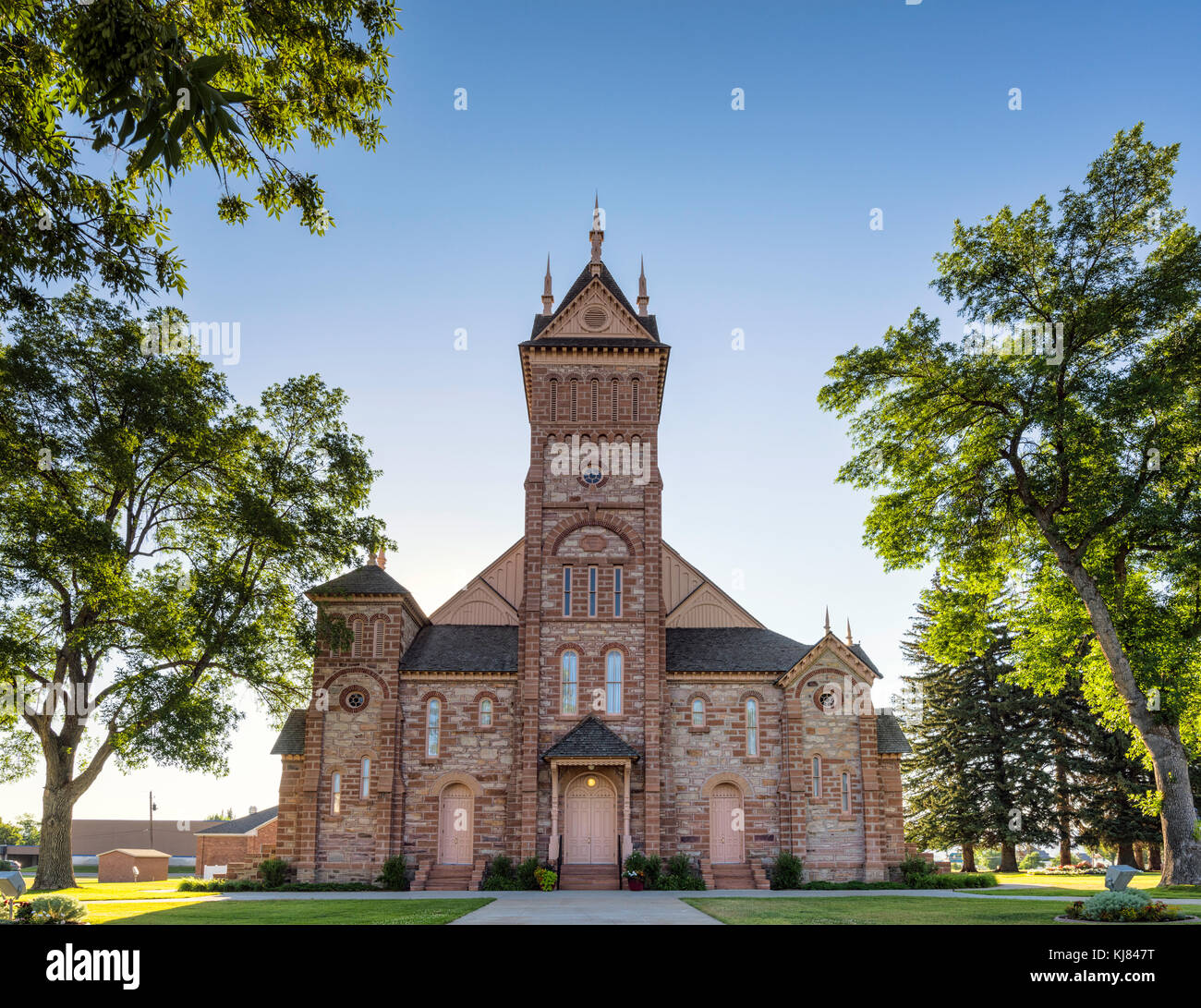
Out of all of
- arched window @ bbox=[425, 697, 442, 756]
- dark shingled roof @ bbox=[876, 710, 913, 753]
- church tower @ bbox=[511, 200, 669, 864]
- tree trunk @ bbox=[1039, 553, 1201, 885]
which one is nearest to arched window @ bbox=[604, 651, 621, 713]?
church tower @ bbox=[511, 200, 669, 864]

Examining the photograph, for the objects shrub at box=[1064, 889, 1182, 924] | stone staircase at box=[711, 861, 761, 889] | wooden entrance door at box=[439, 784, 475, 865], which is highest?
shrub at box=[1064, 889, 1182, 924]

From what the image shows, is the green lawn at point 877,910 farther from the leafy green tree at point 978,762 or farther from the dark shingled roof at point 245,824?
the dark shingled roof at point 245,824

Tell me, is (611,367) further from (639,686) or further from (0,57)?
(0,57)

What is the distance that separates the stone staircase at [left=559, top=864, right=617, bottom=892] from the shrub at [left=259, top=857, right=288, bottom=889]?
9.55 metres

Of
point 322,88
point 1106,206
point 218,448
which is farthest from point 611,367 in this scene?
point 322,88

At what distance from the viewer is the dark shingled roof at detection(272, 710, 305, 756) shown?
35.4 m

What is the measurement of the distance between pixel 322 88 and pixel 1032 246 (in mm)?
21514

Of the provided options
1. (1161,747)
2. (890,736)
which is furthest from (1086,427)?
(890,736)

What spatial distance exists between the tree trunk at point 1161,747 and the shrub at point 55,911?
24440 mm

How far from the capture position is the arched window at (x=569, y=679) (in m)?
34.7

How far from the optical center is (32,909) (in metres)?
15.1

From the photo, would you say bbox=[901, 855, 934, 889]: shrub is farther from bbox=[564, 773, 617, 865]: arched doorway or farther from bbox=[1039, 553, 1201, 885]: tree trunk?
bbox=[564, 773, 617, 865]: arched doorway

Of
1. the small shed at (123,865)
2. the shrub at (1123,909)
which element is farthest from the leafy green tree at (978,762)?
the small shed at (123,865)

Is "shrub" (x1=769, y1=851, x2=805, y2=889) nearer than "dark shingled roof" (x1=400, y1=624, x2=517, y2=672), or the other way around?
"shrub" (x1=769, y1=851, x2=805, y2=889)
